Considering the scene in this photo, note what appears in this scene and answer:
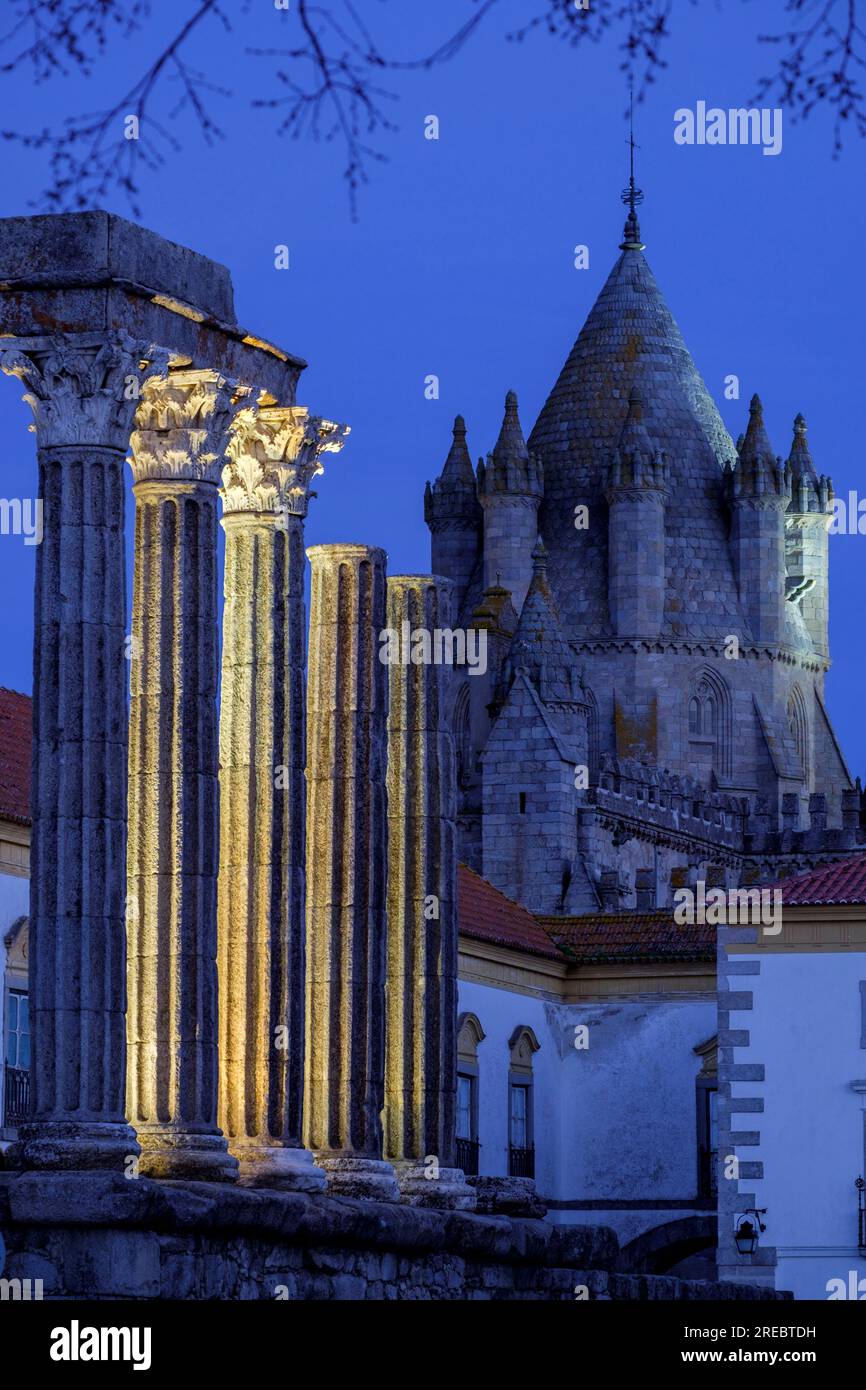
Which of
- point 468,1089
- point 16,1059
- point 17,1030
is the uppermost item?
point 468,1089

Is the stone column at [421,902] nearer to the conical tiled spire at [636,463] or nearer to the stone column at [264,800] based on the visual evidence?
the stone column at [264,800]

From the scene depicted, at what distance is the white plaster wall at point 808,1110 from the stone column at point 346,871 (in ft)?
50.9

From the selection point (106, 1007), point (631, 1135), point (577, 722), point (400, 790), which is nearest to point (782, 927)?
point (631, 1135)

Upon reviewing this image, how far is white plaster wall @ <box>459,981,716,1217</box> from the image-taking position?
53.0 metres

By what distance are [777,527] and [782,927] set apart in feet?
243

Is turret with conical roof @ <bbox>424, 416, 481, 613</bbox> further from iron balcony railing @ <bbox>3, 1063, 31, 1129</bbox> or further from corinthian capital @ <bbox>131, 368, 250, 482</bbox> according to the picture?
corinthian capital @ <bbox>131, 368, 250, 482</bbox>

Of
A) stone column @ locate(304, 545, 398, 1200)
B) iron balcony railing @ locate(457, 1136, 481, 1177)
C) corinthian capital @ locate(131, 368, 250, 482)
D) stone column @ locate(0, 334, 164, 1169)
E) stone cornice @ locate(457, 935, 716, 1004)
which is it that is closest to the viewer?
stone column @ locate(0, 334, 164, 1169)

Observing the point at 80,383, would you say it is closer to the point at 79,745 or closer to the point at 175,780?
the point at 79,745

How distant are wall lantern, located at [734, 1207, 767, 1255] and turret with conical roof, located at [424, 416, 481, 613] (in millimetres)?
73508

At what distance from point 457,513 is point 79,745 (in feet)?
306

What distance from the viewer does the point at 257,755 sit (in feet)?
94.2

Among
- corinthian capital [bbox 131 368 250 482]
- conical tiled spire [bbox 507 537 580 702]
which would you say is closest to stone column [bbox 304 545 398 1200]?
corinthian capital [bbox 131 368 250 482]

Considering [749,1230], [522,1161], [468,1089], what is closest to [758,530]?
[522,1161]

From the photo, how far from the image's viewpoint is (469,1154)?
50406mm
